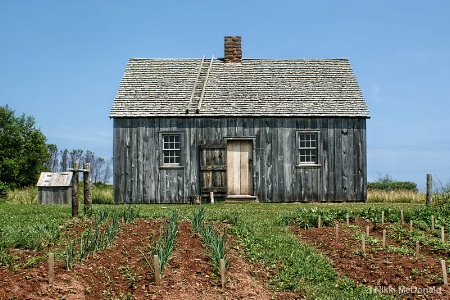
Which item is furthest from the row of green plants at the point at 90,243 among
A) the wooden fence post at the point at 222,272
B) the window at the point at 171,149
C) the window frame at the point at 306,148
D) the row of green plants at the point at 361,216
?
the window frame at the point at 306,148

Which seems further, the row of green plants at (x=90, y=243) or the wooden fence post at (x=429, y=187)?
the wooden fence post at (x=429, y=187)

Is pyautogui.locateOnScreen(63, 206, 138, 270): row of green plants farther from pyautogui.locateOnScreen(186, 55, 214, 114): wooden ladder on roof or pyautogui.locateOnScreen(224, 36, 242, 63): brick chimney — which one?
pyautogui.locateOnScreen(224, 36, 242, 63): brick chimney

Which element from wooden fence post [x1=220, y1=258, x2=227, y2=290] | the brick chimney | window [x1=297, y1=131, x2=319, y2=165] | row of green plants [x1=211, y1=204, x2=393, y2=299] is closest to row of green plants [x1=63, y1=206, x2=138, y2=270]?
wooden fence post [x1=220, y1=258, x2=227, y2=290]

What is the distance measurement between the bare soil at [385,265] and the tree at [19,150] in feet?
67.3

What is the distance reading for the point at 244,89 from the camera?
25.2 meters

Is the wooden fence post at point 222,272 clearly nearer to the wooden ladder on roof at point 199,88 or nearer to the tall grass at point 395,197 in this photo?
the wooden ladder on roof at point 199,88

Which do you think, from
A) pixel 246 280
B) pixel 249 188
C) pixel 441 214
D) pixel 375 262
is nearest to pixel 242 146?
pixel 249 188

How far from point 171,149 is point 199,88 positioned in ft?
10.9

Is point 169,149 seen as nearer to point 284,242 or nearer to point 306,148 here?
point 306,148

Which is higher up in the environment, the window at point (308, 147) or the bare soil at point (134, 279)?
the window at point (308, 147)

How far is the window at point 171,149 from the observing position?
23719mm

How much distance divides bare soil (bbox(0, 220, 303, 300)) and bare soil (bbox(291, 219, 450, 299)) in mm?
1774

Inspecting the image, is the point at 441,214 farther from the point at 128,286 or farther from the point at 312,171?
the point at 128,286

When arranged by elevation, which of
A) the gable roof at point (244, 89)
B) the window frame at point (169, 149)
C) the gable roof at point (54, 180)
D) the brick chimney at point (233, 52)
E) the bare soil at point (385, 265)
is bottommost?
the bare soil at point (385, 265)
